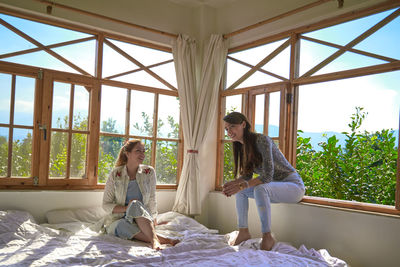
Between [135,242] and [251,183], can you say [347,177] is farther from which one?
[135,242]

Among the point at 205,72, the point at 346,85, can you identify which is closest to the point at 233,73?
the point at 205,72

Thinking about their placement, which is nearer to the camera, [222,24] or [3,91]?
[3,91]

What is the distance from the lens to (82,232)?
322cm

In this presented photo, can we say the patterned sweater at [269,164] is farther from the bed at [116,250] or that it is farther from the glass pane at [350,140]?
the glass pane at [350,140]

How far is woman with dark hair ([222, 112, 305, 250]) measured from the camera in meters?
2.97

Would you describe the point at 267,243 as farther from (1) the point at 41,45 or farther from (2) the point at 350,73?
(1) the point at 41,45

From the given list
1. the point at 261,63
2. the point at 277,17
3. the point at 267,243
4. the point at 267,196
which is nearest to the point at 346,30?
the point at 277,17

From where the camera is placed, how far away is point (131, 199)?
338 cm

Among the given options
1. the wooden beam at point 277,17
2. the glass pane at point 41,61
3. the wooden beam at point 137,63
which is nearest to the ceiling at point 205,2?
the wooden beam at point 277,17

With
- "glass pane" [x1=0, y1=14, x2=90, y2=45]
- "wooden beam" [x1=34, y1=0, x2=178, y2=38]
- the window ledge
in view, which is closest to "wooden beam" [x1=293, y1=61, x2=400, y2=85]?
the window ledge

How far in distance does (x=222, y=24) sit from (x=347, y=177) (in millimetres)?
2539

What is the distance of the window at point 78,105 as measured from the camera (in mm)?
3691

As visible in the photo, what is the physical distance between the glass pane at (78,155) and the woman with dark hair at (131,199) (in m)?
0.73

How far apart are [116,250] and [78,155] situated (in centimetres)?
172
